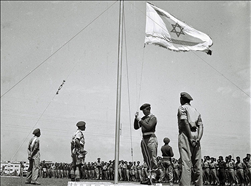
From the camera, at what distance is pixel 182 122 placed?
6.99m

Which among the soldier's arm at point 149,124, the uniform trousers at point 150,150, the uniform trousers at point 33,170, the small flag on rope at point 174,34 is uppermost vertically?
the small flag on rope at point 174,34

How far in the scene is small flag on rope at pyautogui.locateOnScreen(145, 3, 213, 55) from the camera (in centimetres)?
961

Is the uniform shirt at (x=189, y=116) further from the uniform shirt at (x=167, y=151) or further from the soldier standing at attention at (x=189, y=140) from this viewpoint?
the uniform shirt at (x=167, y=151)

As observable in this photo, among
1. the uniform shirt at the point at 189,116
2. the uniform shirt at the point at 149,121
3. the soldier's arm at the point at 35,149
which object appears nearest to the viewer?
the uniform shirt at the point at 189,116

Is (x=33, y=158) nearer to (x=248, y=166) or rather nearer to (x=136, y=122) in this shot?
(x=136, y=122)

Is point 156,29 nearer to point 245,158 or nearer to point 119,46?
point 119,46

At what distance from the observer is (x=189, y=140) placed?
6973mm

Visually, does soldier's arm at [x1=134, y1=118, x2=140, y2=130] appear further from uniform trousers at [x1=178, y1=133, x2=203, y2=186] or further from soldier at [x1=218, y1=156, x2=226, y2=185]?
soldier at [x1=218, y1=156, x2=226, y2=185]

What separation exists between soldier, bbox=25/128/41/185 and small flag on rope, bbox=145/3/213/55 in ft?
19.5

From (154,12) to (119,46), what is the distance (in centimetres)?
198

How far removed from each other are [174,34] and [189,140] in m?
4.03

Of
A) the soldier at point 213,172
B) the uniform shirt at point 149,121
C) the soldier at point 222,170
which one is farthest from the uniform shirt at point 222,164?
the uniform shirt at point 149,121

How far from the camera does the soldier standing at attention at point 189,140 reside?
6.84 metres

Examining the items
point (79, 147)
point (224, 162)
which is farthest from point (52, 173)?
point (79, 147)
